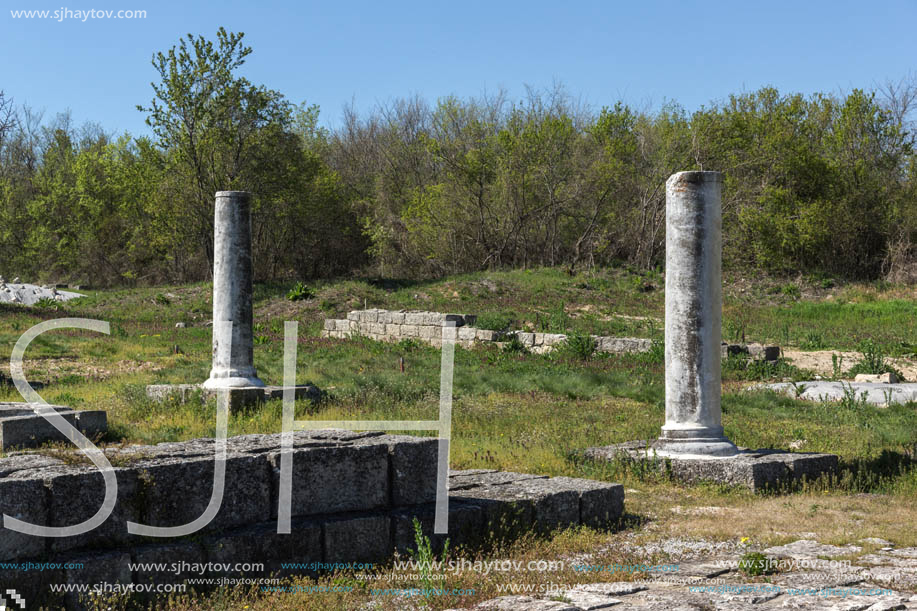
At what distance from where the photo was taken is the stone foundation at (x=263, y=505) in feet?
16.5

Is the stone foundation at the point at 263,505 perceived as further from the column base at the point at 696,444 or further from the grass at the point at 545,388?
the column base at the point at 696,444

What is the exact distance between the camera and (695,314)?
372 inches

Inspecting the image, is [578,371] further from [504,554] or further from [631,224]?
[631,224]

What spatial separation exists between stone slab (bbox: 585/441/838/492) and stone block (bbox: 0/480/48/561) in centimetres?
593

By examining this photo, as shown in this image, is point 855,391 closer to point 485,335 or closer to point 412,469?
point 485,335

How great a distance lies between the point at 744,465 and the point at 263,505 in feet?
16.0

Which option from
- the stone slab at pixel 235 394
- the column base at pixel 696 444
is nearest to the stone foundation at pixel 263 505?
the column base at pixel 696 444

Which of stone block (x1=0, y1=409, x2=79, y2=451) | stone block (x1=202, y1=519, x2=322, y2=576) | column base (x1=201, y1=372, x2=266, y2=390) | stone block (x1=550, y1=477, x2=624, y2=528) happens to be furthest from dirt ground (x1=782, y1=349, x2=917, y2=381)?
stone block (x1=202, y1=519, x2=322, y2=576)

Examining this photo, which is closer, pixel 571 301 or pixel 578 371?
pixel 578 371

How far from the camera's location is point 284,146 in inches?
1420

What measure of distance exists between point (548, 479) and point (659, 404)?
6309 mm

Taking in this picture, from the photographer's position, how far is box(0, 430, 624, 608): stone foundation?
16.5 ft

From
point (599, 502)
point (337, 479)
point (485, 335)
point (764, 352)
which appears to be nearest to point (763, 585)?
point (599, 502)

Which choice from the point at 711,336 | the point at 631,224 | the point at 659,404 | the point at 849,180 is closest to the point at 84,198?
the point at 631,224
